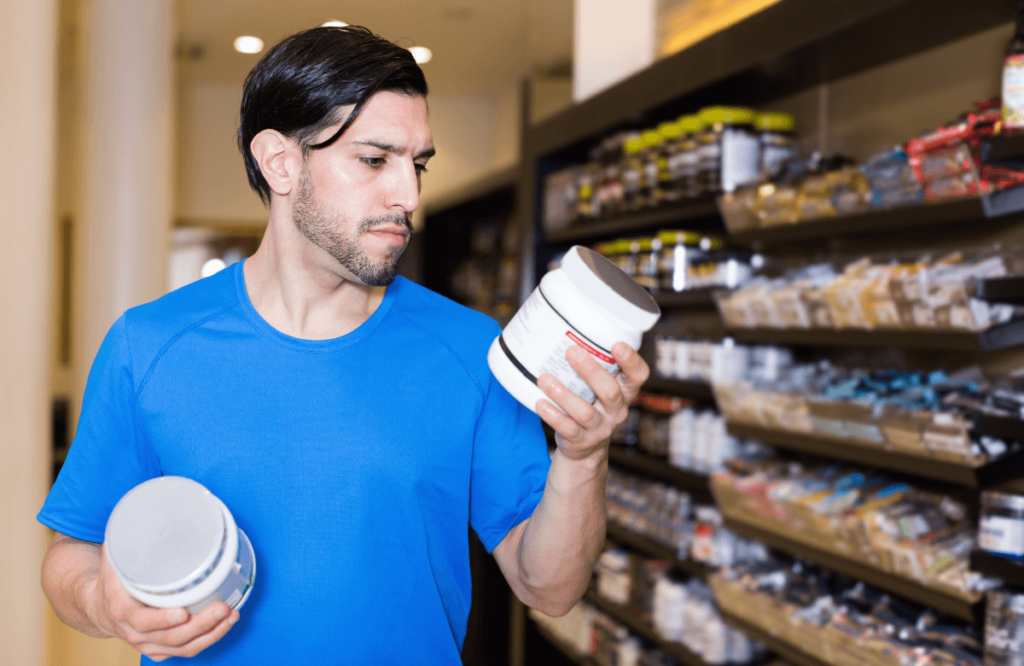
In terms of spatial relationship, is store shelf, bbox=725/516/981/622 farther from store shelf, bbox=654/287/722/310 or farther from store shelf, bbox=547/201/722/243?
store shelf, bbox=547/201/722/243

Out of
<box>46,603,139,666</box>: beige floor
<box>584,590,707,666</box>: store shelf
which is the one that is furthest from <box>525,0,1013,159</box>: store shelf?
<box>46,603,139,666</box>: beige floor

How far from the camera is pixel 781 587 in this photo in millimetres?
2432

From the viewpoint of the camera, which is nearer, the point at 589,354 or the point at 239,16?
the point at 589,354

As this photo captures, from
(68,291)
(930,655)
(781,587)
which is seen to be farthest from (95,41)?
(68,291)

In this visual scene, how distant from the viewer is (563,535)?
48.6 inches

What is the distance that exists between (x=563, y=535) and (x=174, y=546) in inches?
22.0

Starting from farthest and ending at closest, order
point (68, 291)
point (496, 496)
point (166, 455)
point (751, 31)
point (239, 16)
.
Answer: point (68, 291) → point (239, 16) → point (751, 31) → point (496, 496) → point (166, 455)

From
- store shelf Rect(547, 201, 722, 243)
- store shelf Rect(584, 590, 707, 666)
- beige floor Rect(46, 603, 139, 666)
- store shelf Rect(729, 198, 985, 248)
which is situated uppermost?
store shelf Rect(547, 201, 722, 243)

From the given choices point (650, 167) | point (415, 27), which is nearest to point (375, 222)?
point (650, 167)

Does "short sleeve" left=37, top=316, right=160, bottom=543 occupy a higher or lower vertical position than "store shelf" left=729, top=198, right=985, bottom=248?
lower

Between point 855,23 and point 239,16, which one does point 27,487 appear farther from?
point 239,16

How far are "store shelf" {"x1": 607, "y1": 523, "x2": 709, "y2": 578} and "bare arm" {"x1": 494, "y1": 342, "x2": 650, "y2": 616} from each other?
1.53 metres

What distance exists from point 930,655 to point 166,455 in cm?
Answer: 174

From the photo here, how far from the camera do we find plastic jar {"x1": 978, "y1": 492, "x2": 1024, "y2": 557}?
5.54 ft
